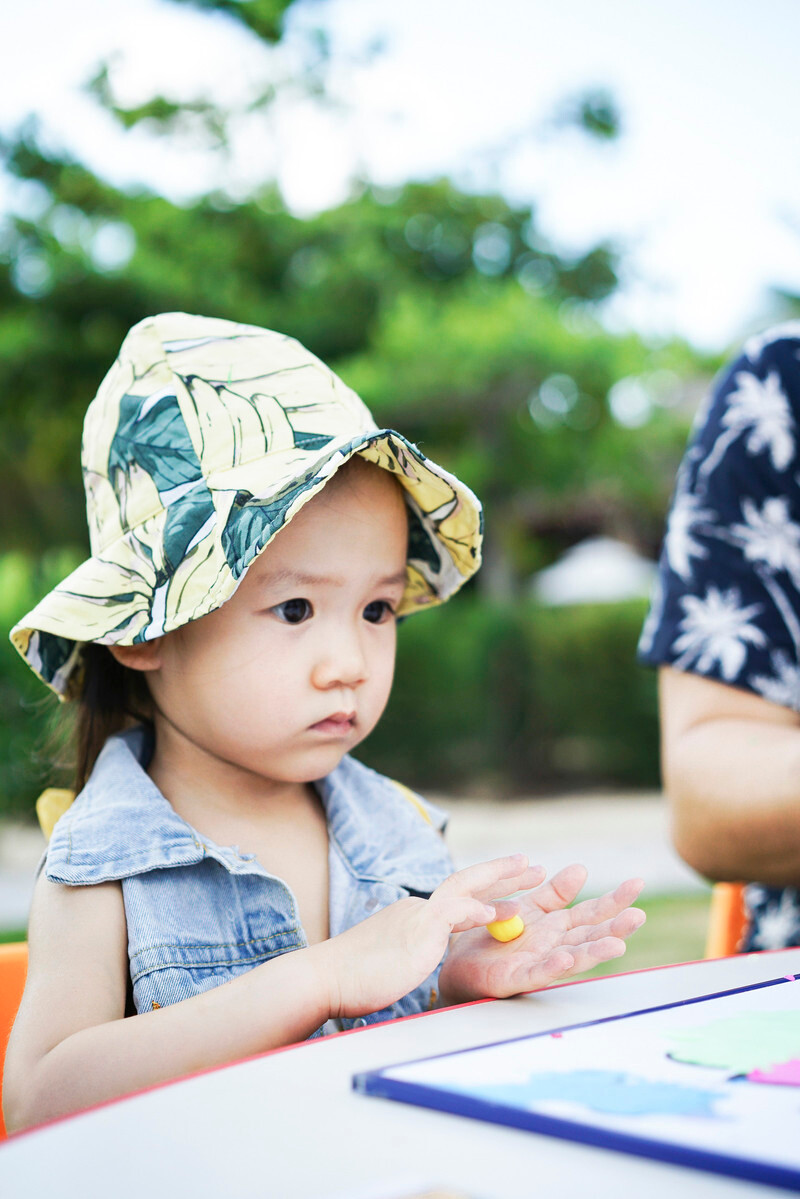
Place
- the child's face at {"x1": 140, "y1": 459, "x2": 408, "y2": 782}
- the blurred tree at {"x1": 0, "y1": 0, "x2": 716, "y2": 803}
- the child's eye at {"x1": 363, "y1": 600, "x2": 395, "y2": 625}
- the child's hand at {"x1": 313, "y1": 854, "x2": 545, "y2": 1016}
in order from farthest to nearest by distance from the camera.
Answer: the blurred tree at {"x1": 0, "y1": 0, "x2": 716, "y2": 803} → the child's eye at {"x1": 363, "y1": 600, "x2": 395, "y2": 625} → the child's face at {"x1": 140, "y1": 459, "x2": 408, "y2": 782} → the child's hand at {"x1": 313, "y1": 854, "x2": 545, "y2": 1016}

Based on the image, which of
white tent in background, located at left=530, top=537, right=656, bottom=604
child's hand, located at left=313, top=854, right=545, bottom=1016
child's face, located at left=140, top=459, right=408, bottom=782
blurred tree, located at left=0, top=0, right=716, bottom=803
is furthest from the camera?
white tent in background, located at left=530, top=537, right=656, bottom=604

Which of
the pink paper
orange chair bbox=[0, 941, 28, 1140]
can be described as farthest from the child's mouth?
the pink paper

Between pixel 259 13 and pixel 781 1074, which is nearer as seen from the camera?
pixel 781 1074

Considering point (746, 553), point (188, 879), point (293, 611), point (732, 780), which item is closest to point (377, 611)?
point (293, 611)

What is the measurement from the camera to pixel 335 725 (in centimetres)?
124

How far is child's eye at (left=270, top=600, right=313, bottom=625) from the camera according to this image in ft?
3.97

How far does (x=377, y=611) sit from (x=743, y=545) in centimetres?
65

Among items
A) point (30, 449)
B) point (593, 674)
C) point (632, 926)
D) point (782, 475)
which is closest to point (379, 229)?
point (30, 449)

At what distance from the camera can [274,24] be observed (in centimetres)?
988

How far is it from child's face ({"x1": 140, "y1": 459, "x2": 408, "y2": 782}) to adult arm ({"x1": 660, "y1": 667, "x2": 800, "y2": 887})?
497 millimetres

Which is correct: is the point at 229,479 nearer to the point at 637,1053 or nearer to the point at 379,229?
the point at 637,1053

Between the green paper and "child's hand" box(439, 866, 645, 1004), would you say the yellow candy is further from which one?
the green paper

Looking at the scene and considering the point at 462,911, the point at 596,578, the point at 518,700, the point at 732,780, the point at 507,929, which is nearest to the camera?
the point at 462,911

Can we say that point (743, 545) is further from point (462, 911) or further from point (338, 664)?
point (462, 911)
